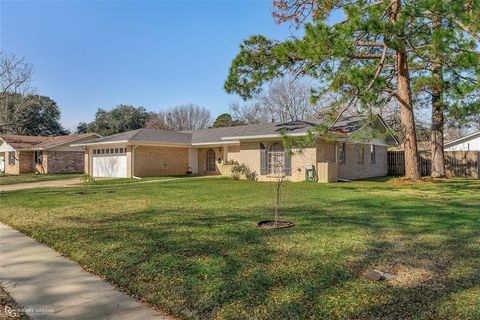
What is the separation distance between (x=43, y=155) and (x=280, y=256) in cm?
3233

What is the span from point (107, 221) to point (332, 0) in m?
13.0

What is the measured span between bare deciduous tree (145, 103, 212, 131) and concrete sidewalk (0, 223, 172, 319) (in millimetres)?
48849

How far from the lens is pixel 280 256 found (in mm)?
5055

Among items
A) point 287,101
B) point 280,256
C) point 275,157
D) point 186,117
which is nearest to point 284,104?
point 287,101

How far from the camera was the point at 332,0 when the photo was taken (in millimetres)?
15531

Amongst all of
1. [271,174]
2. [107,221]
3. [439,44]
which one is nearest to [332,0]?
[439,44]

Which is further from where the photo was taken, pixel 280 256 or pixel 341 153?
pixel 341 153

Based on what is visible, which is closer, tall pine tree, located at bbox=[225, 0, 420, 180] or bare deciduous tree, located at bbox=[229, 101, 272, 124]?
tall pine tree, located at bbox=[225, 0, 420, 180]

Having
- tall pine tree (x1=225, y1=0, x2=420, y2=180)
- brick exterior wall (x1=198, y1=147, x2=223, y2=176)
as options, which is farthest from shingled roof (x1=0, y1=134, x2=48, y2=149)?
tall pine tree (x1=225, y1=0, x2=420, y2=180)

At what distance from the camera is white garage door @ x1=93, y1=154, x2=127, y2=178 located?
24.4 meters

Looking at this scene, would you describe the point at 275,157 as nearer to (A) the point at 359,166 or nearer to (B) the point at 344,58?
(A) the point at 359,166

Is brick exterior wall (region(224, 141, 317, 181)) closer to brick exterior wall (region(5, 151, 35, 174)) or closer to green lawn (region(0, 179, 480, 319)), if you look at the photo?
green lawn (region(0, 179, 480, 319))

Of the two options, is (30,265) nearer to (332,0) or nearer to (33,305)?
(33,305)

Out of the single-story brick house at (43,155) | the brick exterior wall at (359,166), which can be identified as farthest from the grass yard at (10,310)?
the single-story brick house at (43,155)
